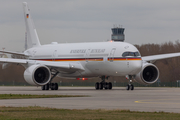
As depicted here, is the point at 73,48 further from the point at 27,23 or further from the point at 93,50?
the point at 27,23

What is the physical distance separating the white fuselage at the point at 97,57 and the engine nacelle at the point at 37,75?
510 centimetres

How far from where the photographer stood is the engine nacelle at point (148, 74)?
144 feet

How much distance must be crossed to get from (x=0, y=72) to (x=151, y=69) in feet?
108

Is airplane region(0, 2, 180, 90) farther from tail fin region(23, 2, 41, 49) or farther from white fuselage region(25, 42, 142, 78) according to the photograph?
tail fin region(23, 2, 41, 49)

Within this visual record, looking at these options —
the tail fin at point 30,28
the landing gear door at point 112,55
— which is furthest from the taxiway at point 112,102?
the tail fin at point 30,28

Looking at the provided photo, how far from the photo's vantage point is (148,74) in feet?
148

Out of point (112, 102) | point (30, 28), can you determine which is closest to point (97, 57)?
point (30, 28)

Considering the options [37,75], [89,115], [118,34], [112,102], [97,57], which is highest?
[118,34]

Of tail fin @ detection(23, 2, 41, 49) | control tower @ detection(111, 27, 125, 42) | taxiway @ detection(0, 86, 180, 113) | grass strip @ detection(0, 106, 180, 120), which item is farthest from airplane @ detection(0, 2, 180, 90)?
control tower @ detection(111, 27, 125, 42)

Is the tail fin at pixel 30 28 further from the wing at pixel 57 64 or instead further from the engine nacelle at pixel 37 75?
the engine nacelle at pixel 37 75

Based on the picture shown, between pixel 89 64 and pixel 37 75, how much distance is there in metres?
5.87

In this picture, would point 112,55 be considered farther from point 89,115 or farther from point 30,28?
point 89,115

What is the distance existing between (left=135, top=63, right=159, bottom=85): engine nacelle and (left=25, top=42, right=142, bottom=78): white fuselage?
3.02 m

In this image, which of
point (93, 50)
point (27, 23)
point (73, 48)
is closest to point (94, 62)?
point (93, 50)
